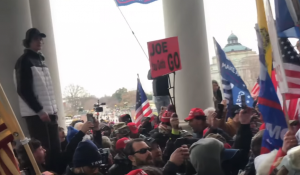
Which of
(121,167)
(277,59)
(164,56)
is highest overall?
(164,56)

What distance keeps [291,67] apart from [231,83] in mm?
2743

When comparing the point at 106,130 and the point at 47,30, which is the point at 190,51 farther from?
the point at 47,30

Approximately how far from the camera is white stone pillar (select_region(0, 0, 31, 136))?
4535 millimetres

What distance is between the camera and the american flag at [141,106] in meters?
7.52

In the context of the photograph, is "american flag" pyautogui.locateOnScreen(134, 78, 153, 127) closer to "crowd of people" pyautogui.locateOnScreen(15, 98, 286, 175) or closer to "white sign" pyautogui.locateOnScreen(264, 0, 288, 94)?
"crowd of people" pyautogui.locateOnScreen(15, 98, 286, 175)

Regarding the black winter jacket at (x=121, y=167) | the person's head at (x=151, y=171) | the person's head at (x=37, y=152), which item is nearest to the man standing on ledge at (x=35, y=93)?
the person's head at (x=37, y=152)

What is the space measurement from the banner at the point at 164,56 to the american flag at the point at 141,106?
5.84ft

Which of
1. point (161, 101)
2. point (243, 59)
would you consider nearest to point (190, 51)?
point (161, 101)

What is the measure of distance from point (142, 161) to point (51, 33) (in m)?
5.47

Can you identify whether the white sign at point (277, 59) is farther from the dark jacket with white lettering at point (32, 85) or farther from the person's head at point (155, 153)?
the dark jacket with white lettering at point (32, 85)

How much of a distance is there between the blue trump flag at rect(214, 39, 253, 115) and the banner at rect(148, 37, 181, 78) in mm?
752

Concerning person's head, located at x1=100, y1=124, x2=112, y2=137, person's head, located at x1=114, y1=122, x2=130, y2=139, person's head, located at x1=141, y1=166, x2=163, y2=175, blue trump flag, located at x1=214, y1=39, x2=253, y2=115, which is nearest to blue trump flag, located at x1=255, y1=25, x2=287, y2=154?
person's head, located at x1=141, y1=166, x2=163, y2=175

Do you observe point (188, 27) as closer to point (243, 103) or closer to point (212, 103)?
point (212, 103)

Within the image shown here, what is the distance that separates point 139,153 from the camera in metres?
3.33
